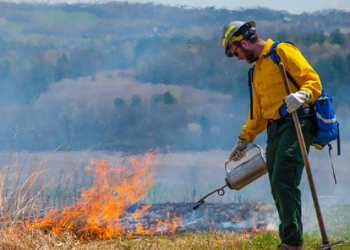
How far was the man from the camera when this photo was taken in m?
4.72

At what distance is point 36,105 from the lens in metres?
8.88

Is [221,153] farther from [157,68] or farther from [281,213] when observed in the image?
[281,213]

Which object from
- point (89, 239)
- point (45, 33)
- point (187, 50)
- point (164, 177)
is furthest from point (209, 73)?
point (89, 239)

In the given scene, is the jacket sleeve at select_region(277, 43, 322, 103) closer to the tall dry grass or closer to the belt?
the belt

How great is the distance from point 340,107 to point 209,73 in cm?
237

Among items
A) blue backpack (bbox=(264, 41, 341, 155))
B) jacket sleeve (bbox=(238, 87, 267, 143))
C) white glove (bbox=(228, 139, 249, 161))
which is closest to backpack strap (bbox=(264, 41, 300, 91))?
blue backpack (bbox=(264, 41, 341, 155))

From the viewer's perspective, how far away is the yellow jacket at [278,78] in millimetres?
4805

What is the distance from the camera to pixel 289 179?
4.79 m

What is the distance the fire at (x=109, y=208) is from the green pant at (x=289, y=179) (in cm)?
300

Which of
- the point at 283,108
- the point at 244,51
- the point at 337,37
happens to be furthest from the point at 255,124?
the point at 337,37

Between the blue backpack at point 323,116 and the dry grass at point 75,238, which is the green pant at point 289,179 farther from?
the dry grass at point 75,238

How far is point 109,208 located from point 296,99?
379 cm

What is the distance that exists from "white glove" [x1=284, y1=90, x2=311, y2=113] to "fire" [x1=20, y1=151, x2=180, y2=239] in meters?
3.39

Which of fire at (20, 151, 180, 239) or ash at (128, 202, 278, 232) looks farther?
ash at (128, 202, 278, 232)
